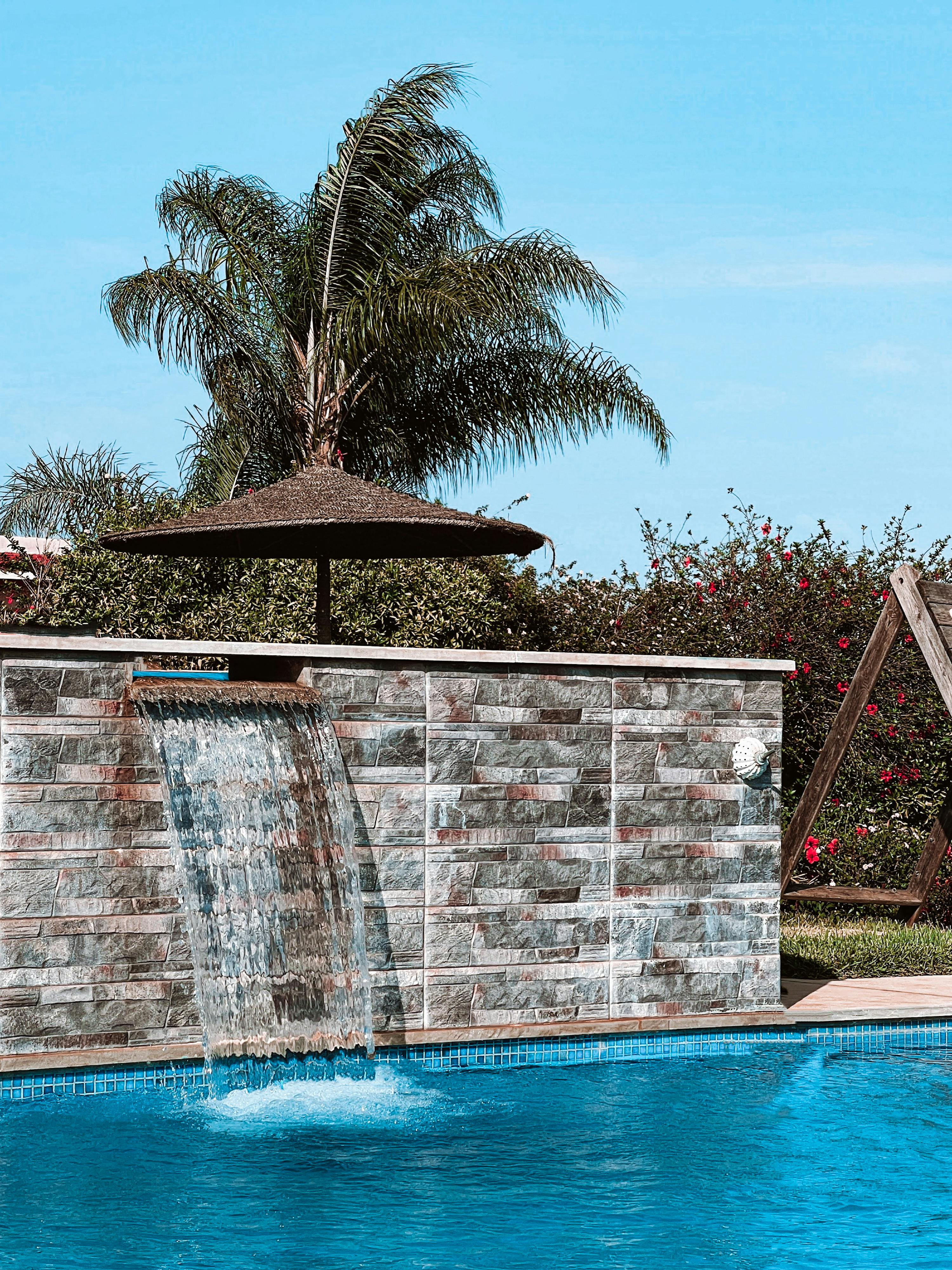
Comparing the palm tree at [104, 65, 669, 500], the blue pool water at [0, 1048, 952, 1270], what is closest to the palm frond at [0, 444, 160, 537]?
the palm tree at [104, 65, 669, 500]

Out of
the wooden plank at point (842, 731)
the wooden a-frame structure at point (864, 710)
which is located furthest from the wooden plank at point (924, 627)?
the wooden plank at point (842, 731)

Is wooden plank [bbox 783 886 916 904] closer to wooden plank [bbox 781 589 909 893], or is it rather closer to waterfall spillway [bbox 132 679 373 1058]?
wooden plank [bbox 781 589 909 893]

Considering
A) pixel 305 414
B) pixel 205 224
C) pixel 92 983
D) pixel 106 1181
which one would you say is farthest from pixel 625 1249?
pixel 205 224

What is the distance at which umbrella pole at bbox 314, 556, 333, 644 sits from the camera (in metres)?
10.6

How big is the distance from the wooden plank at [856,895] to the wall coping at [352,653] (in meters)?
2.94

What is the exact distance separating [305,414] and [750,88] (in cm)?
973

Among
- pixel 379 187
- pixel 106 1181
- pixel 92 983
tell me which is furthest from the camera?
pixel 379 187

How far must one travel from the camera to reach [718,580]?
14.1 meters

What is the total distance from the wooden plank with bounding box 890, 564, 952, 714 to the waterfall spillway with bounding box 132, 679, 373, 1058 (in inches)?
192

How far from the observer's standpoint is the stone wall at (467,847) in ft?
24.2

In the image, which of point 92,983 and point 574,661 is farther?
point 574,661

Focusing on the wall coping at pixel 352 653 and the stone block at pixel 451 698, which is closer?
the wall coping at pixel 352 653

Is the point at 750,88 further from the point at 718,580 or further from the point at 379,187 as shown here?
the point at 379,187

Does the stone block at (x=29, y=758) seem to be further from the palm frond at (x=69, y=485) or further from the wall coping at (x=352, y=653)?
the palm frond at (x=69, y=485)
